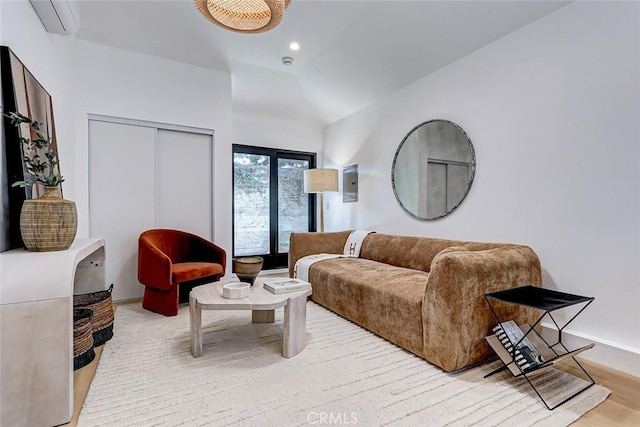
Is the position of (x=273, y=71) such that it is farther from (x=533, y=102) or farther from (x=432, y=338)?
(x=432, y=338)

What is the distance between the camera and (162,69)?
353 centimetres

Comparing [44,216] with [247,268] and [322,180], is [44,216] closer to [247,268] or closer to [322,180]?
[247,268]

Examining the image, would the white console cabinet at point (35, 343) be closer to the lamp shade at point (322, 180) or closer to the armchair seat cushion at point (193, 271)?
the armchair seat cushion at point (193, 271)

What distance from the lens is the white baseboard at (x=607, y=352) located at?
1864mm

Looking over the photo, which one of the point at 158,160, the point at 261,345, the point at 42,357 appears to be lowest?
the point at 261,345

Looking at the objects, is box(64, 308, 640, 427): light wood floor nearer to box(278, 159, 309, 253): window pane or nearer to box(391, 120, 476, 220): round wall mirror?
box(391, 120, 476, 220): round wall mirror

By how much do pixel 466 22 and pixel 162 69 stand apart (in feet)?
10.5

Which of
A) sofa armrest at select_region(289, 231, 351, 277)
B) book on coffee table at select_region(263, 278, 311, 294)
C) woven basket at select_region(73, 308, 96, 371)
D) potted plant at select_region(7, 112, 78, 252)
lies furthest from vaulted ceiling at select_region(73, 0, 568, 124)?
woven basket at select_region(73, 308, 96, 371)

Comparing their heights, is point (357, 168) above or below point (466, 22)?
below

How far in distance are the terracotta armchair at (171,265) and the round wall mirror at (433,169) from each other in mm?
2244

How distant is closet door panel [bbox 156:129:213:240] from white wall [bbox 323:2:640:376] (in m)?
2.79

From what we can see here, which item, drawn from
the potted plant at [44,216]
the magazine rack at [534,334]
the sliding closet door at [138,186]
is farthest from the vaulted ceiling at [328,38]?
the magazine rack at [534,334]

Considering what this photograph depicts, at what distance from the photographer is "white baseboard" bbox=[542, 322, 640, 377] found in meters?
1.86

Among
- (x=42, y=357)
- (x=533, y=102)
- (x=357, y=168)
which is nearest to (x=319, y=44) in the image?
(x=357, y=168)
